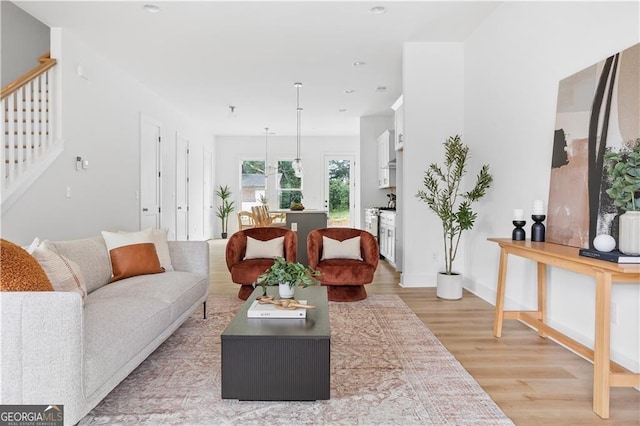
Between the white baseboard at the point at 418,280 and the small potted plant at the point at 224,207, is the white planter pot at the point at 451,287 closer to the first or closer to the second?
the white baseboard at the point at 418,280

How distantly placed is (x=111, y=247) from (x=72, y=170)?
1730 mm

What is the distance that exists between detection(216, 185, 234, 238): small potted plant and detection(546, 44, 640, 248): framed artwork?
899 cm

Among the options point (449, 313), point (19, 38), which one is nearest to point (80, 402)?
Result: point (449, 313)

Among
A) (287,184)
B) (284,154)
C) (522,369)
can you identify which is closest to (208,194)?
(287,184)

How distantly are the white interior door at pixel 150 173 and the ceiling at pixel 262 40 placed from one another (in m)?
0.68

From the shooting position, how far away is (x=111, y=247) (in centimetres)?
332

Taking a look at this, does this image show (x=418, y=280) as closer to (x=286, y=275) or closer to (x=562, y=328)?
(x=562, y=328)

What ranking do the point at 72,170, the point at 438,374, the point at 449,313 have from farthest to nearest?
the point at 72,170, the point at 449,313, the point at 438,374

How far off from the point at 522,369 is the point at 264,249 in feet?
9.21

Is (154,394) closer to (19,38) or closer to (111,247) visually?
(111,247)

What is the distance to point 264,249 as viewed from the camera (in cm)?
458

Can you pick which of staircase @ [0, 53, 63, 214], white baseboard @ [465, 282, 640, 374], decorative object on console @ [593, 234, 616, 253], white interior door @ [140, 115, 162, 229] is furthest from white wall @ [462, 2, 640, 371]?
white interior door @ [140, 115, 162, 229]

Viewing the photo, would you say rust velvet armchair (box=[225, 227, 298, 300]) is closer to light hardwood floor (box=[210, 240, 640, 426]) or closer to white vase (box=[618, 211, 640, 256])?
light hardwood floor (box=[210, 240, 640, 426])

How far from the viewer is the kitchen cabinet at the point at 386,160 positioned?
7379mm
